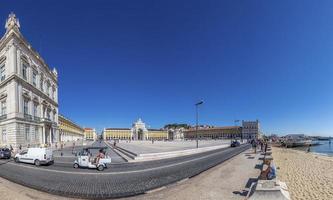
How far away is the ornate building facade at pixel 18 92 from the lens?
36.0 metres

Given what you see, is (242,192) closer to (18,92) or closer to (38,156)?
(38,156)

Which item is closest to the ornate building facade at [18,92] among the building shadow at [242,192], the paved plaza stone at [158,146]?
the paved plaza stone at [158,146]

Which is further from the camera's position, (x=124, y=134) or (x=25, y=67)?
(x=124, y=134)

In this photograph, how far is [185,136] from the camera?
7416 inches

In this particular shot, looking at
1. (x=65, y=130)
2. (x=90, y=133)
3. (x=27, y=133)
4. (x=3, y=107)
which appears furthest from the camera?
(x=90, y=133)

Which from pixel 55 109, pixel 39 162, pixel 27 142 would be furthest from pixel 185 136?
pixel 39 162

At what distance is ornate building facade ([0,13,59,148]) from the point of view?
1417 inches

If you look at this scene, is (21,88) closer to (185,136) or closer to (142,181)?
(142,181)

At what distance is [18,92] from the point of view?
121ft

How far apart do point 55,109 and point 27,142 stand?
85.9 feet

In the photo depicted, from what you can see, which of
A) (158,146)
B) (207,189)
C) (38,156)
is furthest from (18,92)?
A: (207,189)

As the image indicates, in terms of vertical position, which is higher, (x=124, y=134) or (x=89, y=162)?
(x=89, y=162)

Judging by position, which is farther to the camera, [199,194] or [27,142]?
[27,142]

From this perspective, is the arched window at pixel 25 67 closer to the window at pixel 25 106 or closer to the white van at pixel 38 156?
the window at pixel 25 106
